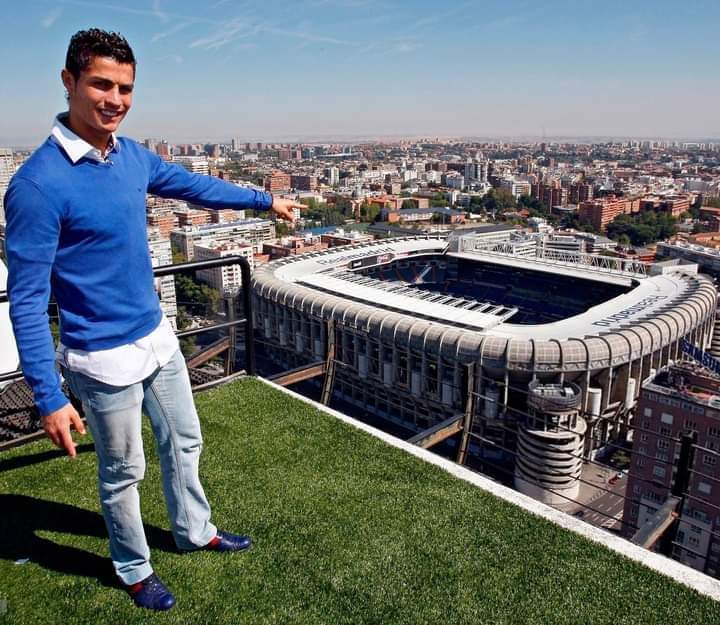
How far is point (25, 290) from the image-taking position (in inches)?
58.2

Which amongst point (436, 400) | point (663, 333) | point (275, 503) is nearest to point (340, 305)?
point (436, 400)

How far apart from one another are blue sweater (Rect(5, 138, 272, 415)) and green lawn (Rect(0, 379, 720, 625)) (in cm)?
83

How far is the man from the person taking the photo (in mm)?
1484

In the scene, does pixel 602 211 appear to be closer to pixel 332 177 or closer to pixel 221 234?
pixel 221 234

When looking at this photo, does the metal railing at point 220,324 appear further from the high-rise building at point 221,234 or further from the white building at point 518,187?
the white building at point 518,187

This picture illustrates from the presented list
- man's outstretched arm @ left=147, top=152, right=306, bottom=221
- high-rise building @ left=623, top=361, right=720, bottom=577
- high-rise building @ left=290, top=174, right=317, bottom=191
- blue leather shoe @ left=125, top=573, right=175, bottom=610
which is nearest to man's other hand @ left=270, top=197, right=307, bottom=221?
man's outstretched arm @ left=147, top=152, right=306, bottom=221

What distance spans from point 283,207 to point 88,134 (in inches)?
36.6

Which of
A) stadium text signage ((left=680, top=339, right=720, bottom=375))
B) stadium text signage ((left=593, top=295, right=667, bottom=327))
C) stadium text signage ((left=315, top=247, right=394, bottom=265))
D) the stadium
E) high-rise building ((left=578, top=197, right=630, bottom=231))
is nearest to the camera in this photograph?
the stadium

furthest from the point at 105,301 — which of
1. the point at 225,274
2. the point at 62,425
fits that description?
the point at 225,274

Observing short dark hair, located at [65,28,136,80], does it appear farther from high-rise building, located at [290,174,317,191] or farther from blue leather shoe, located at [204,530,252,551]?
high-rise building, located at [290,174,317,191]

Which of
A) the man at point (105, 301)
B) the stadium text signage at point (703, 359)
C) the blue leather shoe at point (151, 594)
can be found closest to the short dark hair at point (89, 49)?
the man at point (105, 301)

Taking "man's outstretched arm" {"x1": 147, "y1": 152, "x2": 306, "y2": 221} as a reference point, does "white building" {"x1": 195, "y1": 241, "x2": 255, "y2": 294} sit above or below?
below

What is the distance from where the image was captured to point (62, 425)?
1.49 meters

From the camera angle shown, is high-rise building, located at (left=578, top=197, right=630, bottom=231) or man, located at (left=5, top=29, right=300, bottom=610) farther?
high-rise building, located at (left=578, top=197, right=630, bottom=231)
